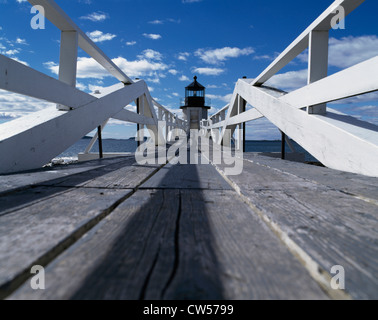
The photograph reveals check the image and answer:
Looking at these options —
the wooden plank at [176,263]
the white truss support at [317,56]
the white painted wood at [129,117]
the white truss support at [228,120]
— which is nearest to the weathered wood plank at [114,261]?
the wooden plank at [176,263]

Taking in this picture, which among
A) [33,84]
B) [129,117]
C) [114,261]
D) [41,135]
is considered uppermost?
[129,117]

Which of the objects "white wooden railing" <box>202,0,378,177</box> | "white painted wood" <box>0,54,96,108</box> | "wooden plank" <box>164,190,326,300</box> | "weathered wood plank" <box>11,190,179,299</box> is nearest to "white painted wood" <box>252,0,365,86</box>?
"white wooden railing" <box>202,0,378,177</box>

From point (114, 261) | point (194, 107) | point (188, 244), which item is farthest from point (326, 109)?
point (194, 107)

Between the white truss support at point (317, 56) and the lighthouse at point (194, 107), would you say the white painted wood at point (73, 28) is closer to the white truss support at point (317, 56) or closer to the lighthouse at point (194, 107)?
the white truss support at point (317, 56)

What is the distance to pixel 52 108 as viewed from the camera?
3.18m

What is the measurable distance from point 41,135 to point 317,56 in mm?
3556

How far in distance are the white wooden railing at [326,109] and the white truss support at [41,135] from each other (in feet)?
9.98

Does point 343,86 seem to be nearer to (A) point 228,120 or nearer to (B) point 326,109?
(B) point 326,109

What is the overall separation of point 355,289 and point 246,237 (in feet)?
1.16

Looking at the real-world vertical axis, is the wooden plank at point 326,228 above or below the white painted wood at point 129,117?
below

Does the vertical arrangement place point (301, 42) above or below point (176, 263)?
above

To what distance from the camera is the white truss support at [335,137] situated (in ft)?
6.91

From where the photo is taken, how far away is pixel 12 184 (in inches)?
69.4
